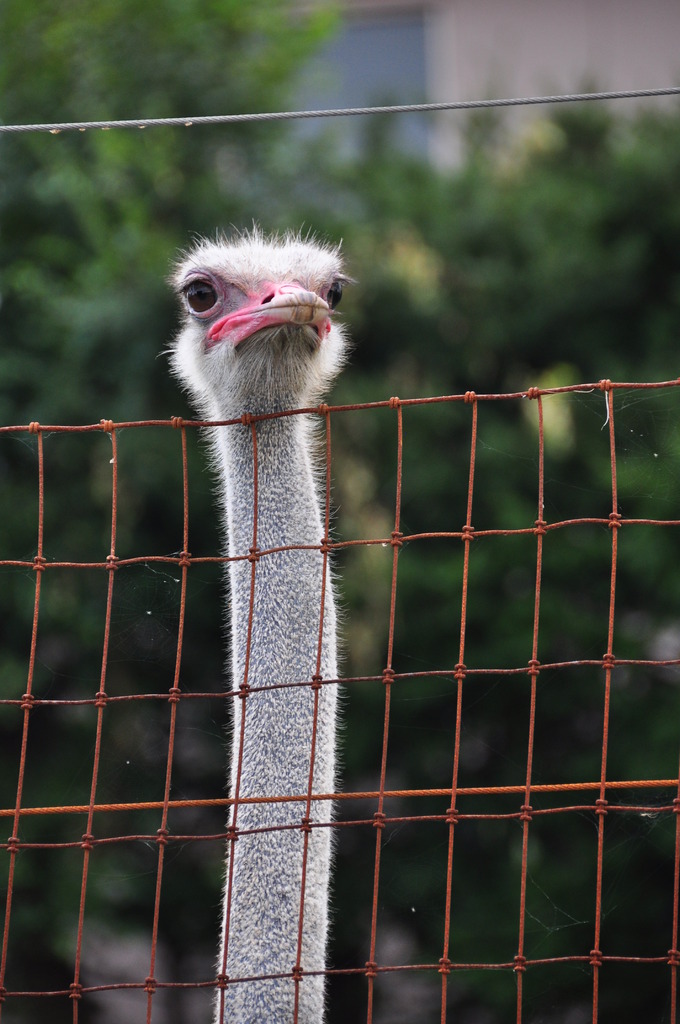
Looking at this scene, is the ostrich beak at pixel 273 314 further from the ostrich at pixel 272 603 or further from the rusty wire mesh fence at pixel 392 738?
the rusty wire mesh fence at pixel 392 738

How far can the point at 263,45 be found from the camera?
26.0 feet

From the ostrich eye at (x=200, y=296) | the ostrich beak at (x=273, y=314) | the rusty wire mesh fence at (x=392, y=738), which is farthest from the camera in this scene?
the rusty wire mesh fence at (x=392, y=738)

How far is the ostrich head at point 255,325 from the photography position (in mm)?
2613

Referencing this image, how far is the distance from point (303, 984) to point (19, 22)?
5.87 metres

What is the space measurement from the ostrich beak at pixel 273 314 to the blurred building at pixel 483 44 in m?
8.16

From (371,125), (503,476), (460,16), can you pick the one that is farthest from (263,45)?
(460,16)

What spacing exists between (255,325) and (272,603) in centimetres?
53

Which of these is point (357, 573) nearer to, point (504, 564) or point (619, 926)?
point (504, 564)

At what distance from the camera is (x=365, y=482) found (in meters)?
6.11

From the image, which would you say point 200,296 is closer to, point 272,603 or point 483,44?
point 272,603

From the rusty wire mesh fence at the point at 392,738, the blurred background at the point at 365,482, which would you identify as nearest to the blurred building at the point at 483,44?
the blurred background at the point at 365,482

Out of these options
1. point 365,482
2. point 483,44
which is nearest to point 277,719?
point 365,482

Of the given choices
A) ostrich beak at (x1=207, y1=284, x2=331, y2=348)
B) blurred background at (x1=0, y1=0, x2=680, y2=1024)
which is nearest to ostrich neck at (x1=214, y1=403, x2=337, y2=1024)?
ostrich beak at (x1=207, y1=284, x2=331, y2=348)

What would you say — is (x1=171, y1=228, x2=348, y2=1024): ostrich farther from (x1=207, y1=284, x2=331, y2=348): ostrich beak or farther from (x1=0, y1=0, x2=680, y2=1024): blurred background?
(x1=0, y1=0, x2=680, y2=1024): blurred background
